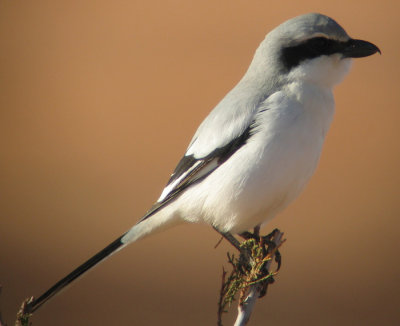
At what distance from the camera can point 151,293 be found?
641cm

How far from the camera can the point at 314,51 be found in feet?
11.3

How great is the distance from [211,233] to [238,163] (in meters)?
4.53

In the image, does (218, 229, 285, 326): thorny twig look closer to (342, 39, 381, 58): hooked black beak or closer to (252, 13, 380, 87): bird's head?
(252, 13, 380, 87): bird's head

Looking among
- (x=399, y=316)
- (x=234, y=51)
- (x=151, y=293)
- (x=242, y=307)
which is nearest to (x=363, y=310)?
(x=399, y=316)

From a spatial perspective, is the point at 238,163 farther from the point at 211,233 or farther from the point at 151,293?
the point at 211,233

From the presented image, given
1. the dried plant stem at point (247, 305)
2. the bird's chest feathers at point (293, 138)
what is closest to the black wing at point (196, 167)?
the bird's chest feathers at point (293, 138)

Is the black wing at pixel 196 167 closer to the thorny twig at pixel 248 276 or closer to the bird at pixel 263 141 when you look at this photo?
the bird at pixel 263 141

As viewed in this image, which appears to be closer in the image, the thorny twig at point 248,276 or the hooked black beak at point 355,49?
the thorny twig at point 248,276

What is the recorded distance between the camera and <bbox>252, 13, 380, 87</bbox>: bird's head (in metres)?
3.42

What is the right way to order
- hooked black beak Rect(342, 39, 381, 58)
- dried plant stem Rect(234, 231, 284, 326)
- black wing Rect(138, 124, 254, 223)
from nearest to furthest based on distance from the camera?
dried plant stem Rect(234, 231, 284, 326), black wing Rect(138, 124, 254, 223), hooked black beak Rect(342, 39, 381, 58)

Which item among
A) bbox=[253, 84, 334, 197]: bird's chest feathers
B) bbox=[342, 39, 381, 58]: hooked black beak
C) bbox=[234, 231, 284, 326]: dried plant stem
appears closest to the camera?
bbox=[234, 231, 284, 326]: dried plant stem

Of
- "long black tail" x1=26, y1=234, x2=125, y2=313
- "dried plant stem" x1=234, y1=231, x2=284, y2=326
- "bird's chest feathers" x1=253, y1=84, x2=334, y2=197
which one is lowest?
"dried plant stem" x1=234, y1=231, x2=284, y2=326

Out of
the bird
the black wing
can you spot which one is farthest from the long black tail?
the black wing

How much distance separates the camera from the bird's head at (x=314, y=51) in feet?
11.2
